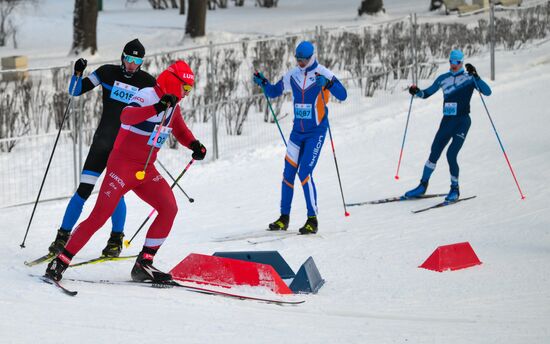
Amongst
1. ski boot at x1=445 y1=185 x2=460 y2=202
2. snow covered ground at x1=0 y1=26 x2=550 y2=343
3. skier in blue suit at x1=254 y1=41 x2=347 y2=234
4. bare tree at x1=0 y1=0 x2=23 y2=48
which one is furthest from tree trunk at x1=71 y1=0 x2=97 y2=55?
skier in blue suit at x1=254 y1=41 x2=347 y2=234

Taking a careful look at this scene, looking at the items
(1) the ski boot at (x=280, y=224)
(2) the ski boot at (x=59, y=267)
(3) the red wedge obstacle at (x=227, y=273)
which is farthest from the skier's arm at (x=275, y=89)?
(2) the ski boot at (x=59, y=267)

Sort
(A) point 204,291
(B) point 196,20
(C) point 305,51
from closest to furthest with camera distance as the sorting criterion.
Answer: (A) point 204,291, (C) point 305,51, (B) point 196,20

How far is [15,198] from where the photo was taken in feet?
38.8

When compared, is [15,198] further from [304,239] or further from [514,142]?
[514,142]

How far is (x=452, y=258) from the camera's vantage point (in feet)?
29.0

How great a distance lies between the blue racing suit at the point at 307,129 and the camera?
10250 millimetres

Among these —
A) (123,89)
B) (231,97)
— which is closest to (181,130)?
(123,89)

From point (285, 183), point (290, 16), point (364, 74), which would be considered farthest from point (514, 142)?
point (290, 16)

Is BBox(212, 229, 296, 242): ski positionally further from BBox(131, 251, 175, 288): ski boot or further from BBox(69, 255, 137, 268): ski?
BBox(131, 251, 175, 288): ski boot

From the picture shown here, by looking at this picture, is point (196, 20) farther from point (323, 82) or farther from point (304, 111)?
point (323, 82)

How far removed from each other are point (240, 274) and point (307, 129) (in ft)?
8.99

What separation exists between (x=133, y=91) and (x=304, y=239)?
2.50 m

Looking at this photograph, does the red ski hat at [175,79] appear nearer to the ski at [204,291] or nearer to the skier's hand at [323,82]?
the ski at [204,291]

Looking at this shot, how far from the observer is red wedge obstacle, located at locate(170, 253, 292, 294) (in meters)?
7.82
